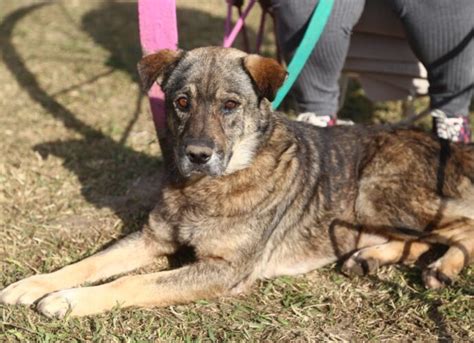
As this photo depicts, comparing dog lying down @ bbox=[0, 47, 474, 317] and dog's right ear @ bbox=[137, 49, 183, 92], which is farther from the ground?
dog's right ear @ bbox=[137, 49, 183, 92]

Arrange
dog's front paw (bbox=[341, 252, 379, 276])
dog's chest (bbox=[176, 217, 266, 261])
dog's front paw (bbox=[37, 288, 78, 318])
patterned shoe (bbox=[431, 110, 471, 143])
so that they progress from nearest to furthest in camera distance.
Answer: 1. dog's front paw (bbox=[37, 288, 78, 318])
2. dog's chest (bbox=[176, 217, 266, 261])
3. dog's front paw (bbox=[341, 252, 379, 276])
4. patterned shoe (bbox=[431, 110, 471, 143])

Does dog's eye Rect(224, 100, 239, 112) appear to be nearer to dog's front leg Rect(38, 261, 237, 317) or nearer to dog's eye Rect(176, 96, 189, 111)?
dog's eye Rect(176, 96, 189, 111)

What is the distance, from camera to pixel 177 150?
3729mm

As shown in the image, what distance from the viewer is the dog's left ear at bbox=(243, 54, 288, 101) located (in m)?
3.68

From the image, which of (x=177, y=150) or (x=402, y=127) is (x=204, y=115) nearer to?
(x=177, y=150)

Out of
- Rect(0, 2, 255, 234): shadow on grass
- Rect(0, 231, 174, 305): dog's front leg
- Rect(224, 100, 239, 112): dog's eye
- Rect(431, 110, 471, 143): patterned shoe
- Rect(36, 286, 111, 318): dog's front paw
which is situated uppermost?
Rect(224, 100, 239, 112): dog's eye

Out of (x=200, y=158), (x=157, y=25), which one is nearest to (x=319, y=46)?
(x=157, y=25)

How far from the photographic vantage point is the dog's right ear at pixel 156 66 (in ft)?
12.6

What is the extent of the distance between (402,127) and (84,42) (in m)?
5.77

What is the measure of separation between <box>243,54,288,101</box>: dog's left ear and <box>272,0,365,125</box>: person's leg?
0.87 m

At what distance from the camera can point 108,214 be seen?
4746 mm

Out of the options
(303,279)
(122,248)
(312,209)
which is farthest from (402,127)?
(122,248)

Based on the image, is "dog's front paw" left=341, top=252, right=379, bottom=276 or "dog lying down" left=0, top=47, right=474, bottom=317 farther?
"dog's front paw" left=341, top=252, right=379, bottom=276

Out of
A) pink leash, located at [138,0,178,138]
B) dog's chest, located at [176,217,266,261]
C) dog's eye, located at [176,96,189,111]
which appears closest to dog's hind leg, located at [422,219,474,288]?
dog's chest, located at [176,217,266,261]
